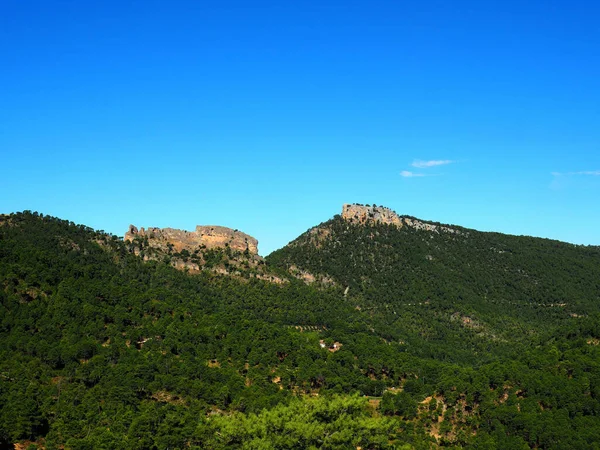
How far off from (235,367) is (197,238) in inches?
3261

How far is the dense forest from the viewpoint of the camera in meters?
65.1

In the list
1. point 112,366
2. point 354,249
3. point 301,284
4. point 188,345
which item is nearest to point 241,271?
point 301,284

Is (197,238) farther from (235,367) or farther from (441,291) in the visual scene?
(235,367)

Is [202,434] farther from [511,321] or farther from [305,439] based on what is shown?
[511,321]

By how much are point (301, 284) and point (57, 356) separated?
9092 centimetres

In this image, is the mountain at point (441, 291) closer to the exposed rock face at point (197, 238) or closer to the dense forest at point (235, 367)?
the dense forest at point (235, 367)

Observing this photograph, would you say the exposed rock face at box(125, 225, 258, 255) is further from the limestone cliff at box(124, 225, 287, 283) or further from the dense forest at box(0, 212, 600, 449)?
the dense forest at box(0, 212, 600, 449)

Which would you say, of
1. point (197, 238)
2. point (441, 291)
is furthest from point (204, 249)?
point (441, 291)

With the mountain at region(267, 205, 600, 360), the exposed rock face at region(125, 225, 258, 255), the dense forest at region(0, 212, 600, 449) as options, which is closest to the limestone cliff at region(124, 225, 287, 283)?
the exposed rock face at region(125, 225, 258, 255)

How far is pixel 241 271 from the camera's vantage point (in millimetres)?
156500

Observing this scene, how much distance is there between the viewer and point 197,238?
169 metres

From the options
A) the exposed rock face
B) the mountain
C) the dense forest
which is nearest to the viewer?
the dense forest

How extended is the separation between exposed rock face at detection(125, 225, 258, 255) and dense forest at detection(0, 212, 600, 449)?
14.8 m

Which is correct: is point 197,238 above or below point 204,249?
above
